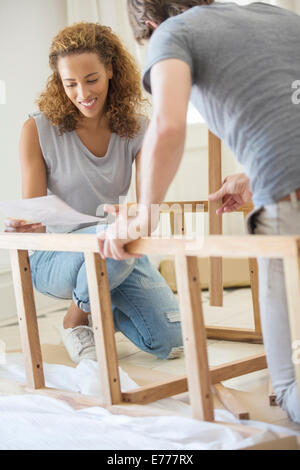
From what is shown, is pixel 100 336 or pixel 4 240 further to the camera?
pixel 4 240

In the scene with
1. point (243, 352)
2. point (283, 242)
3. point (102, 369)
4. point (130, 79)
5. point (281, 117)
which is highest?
point (130, 79)

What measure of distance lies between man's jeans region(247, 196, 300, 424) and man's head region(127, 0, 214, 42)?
43 centimetres

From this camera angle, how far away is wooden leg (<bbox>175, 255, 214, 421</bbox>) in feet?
3.53

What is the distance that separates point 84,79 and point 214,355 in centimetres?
98

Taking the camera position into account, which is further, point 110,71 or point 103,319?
point 110,71

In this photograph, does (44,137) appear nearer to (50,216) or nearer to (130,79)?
(130,79)

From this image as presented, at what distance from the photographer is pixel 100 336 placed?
129cm

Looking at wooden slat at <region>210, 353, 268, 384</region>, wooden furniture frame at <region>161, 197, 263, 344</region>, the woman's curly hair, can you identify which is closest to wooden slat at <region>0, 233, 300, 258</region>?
wooden slat at <region>210, 353, 268, 384</region>

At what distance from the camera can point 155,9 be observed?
1.16 meters

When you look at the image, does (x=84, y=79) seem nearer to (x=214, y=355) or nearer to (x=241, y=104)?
(x=241, y=104)

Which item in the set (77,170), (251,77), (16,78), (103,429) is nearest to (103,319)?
(103,429)

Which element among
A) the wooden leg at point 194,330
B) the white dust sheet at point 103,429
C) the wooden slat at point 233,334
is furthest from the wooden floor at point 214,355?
the wooden leg at point 194,330
